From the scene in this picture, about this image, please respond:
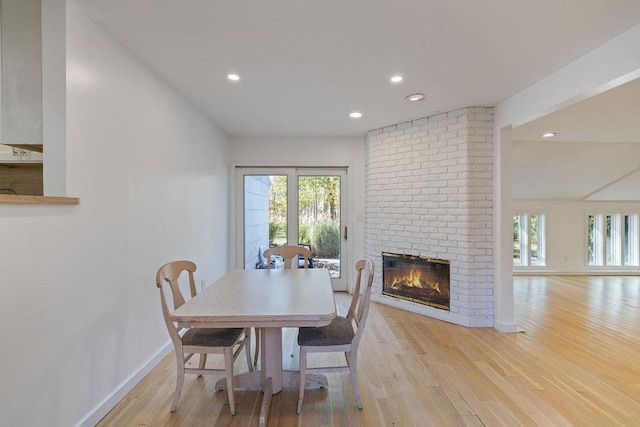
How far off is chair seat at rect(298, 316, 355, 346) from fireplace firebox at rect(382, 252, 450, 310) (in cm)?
197

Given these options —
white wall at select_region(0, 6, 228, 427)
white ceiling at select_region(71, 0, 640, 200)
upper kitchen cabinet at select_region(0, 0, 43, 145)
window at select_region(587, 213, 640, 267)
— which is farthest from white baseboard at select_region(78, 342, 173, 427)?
window at select_region(587, 213, 640, 267)

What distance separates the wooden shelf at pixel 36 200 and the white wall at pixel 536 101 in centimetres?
331

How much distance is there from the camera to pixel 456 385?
85.4 inches

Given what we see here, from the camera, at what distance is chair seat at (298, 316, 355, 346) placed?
1.87 metres

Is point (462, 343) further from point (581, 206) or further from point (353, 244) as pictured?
point (581, 206)

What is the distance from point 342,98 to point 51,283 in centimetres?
262

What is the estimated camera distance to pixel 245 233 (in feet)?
14.9

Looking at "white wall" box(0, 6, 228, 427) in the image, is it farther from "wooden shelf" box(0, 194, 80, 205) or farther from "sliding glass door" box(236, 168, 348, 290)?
"sliding glass door" box(236, 168, 348, 290)

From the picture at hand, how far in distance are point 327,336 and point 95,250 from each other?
151 centimetres

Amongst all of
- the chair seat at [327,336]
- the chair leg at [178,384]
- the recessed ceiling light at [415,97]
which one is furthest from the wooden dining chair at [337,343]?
the recessed ceiling light at [415,97]

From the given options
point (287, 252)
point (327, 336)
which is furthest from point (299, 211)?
point (327, 336)

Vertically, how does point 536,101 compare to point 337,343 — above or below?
above

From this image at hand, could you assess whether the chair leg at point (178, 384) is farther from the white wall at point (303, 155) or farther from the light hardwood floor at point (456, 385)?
the white wall at point (303, 155)

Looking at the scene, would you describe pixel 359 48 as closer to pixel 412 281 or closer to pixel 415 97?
pixel 415 97
